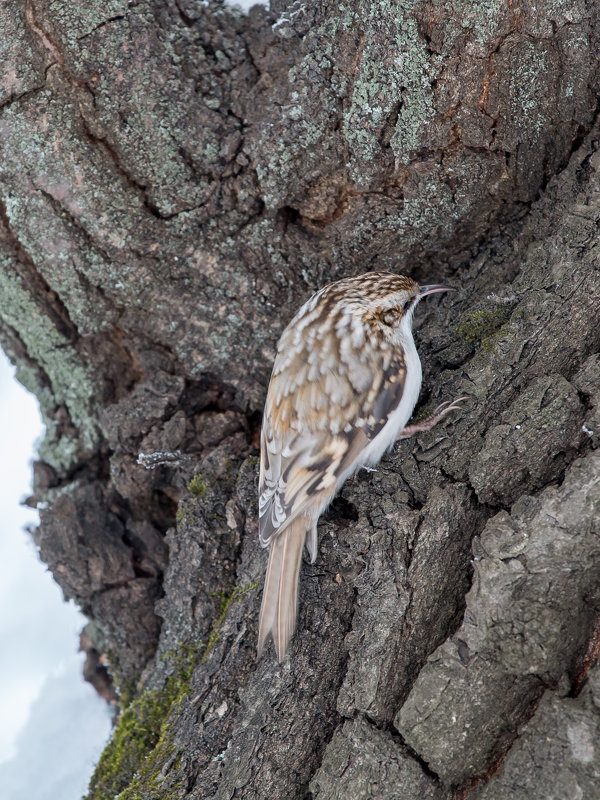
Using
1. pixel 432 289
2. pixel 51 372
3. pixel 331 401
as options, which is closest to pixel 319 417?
pixel 331 401

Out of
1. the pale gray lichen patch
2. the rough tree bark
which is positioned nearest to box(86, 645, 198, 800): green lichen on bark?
the rough tree bark

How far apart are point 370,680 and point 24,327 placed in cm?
156

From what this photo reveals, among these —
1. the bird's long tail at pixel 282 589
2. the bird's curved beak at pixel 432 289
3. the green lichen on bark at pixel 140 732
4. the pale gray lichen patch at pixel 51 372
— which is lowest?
the green lichen on bark at pixel 140 732

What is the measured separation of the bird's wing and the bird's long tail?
0.06m

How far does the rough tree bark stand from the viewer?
53.9 inches

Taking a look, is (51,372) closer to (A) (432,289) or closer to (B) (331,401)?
(B) (331,401)

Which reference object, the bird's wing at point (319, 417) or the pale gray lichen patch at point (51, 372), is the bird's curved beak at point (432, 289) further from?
the pale gray lichen patch at point (51, 372)

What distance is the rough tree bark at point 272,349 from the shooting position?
4.49 feet

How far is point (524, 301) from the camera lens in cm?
179

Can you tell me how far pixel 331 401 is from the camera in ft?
6.46

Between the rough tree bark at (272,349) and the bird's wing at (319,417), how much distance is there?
95mm

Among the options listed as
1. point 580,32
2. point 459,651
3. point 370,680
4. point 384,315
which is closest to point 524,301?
point 384,315

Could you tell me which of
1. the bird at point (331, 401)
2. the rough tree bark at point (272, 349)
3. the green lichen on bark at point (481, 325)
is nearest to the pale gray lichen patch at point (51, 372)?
the rough tree bark at point (272, 349)

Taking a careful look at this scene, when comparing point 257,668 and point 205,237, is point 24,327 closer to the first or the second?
point 205,237
